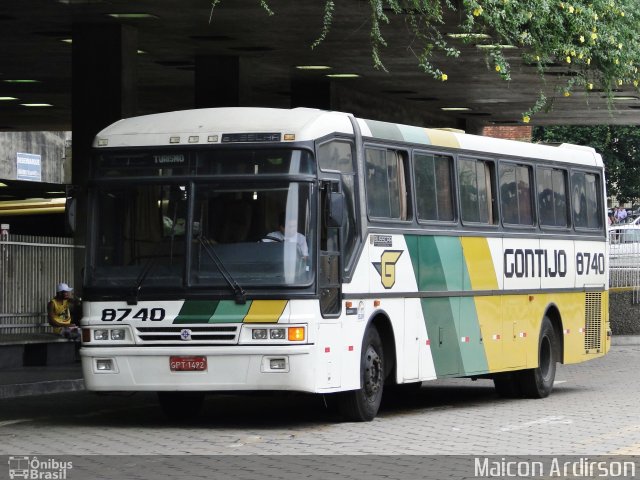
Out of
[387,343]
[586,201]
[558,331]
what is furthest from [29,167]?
[387,343]

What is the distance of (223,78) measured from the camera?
3086 centimetres

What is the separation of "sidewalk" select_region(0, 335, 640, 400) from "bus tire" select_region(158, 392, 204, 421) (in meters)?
4.34

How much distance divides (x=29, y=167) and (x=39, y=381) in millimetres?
49658

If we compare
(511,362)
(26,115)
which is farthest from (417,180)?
(26,115)

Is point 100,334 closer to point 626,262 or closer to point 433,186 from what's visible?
point 433,186

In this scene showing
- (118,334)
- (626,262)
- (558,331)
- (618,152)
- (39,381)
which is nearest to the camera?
(118,334)

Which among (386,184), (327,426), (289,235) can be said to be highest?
(386,184)

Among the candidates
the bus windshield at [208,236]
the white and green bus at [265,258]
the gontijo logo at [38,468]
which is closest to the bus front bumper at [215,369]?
the white and green bus at [265,258]

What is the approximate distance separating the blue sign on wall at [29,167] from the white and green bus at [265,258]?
2073 inches

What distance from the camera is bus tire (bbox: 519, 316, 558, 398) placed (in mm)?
20594

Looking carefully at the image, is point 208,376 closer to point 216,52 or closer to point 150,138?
point 150,138

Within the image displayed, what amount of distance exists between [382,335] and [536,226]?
4.58m

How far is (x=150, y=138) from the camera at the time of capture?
1602 cm

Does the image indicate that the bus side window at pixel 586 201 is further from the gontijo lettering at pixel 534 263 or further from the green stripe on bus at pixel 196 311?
the green stripe on bus at pixel 196 311
